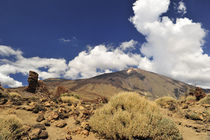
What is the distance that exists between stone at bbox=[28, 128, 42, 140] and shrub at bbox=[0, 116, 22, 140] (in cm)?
31

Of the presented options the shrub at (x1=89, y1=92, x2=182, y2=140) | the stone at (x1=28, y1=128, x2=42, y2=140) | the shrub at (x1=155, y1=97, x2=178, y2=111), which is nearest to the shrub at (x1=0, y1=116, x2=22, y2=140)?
the stone at (x1=28, y1=128, x2=42, y2=140)

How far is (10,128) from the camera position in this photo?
137 inches

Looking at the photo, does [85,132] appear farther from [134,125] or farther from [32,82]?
[32,82]

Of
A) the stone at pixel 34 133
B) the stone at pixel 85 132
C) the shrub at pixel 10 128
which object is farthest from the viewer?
the stone at pixel 85 132

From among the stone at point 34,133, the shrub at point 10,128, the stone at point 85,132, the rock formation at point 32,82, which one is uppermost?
the rock formation at point 32,82

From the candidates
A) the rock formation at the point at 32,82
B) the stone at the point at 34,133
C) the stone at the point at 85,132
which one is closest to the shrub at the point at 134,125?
the stone at the point at 85,132

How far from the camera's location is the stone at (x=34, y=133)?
3.64 meters

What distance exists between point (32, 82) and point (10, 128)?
1366cm

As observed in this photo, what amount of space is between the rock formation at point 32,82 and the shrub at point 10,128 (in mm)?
13109

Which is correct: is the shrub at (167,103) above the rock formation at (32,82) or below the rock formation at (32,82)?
below

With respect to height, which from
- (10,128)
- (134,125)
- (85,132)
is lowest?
(85,132)

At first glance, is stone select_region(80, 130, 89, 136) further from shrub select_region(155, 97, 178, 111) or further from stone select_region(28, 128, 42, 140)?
shrub select_region(155, 97, 178, 111)

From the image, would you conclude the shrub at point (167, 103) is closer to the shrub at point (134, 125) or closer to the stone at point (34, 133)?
the shrub at point (134, 125)

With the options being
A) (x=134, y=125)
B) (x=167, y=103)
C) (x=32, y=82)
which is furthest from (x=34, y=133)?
(x=32, y=82)
